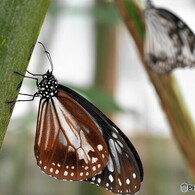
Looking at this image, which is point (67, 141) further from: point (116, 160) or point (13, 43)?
point (13, 43)

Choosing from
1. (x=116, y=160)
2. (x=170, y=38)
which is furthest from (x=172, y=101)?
(x=170, y=38)

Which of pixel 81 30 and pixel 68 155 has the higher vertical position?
pixel 81 30

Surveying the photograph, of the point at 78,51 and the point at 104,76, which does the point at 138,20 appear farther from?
the point at 78,51

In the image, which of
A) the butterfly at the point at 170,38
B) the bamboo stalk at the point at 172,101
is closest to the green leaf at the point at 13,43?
the bamboo stalk at the point at 172,101

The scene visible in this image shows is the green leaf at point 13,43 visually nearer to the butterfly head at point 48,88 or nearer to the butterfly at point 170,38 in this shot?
the butterfly head at point 48,88

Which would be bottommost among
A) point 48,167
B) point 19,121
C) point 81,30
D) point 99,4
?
point 48,167

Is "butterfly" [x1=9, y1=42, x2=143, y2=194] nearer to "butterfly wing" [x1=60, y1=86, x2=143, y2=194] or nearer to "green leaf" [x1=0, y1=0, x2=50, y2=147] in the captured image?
"butterfly wing" [x1=60, y1=86, x2=143, y2=194]

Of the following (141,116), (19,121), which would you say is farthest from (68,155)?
(141,116)
